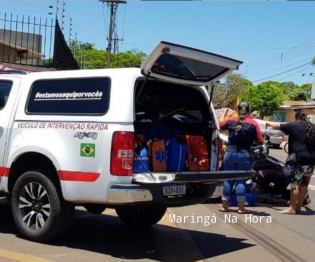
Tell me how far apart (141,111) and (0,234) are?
7.88ft

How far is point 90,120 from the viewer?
5664 mm

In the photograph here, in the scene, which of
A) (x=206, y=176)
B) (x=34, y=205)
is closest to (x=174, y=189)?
(x=206, y=176)

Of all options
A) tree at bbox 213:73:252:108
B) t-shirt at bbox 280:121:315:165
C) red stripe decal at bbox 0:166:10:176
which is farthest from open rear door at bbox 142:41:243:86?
tree at bbox 213:73:252:108

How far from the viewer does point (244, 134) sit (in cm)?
841

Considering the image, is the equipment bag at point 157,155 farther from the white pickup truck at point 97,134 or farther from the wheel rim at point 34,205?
the wheel rim at point 34,205

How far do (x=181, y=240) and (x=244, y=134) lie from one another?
244cm

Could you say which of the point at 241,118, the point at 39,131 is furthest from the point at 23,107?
the point at 241,118

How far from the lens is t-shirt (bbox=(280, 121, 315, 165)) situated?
8.77 m

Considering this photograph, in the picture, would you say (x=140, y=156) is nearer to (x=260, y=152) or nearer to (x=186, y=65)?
(x=186, y=65)

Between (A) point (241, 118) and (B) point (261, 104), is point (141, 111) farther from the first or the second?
(B) point (261, 104)

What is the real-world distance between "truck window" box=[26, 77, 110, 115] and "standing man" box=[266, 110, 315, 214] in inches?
163

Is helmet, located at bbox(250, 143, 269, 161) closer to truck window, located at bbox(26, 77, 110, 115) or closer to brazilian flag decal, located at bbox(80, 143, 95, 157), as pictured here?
truck window, located at bbox(26, 77, 110, 115)

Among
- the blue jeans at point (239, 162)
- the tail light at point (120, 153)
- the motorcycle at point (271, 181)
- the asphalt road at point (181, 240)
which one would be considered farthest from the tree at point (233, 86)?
the tail light at point (120, 153)

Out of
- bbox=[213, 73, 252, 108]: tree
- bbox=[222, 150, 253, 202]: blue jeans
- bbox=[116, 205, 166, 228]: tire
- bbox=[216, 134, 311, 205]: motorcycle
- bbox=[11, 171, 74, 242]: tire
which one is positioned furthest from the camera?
bbox=[213, 73, 252, 108]: tree
